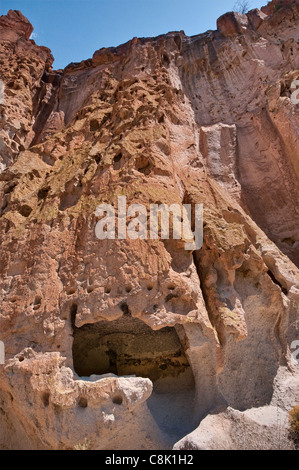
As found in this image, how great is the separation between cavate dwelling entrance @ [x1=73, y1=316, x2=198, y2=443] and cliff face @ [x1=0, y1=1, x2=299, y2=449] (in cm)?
2

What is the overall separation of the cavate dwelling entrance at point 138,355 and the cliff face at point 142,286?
0.08 ft

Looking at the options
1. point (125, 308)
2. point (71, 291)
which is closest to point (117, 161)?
point (71, 291)

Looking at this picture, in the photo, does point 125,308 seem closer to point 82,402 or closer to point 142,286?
point 142,286

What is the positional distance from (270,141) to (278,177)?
1.37m

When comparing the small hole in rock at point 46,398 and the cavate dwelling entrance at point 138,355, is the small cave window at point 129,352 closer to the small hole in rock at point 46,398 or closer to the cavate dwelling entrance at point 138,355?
the cavate dwelling entrance at point 138,355

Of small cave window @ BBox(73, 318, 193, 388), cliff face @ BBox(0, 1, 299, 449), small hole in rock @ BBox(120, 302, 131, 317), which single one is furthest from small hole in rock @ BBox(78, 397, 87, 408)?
small cave window @ BBox(73, 318, 193, 388)

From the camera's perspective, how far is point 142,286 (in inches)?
225

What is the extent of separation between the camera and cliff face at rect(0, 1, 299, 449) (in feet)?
16.6

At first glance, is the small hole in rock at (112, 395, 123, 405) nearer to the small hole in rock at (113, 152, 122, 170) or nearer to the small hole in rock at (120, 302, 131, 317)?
the small hole in rock at (120, 302, 131, 317)

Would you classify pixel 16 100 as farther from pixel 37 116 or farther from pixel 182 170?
pixel 182 170

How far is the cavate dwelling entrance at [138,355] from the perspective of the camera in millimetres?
6086

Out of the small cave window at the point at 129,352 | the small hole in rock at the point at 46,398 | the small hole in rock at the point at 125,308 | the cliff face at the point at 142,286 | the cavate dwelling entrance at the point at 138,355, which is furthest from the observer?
the small cave window at the point at 129,352

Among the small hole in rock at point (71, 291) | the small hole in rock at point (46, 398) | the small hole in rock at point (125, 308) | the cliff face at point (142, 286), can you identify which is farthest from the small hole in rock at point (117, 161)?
the small hole in rock at point (46, 398)

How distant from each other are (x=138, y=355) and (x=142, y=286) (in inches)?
63.6
